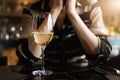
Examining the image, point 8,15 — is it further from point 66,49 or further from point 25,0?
point 66,49

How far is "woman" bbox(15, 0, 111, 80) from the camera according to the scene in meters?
1.15

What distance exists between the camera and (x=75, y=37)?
49.9 inches

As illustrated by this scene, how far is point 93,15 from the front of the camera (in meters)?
1.28

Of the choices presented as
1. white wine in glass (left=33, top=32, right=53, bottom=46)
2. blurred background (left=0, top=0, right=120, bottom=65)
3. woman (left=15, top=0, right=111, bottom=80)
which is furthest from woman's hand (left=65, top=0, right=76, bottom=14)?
blurred background (left=0, top=0, right=120, bottom=65)

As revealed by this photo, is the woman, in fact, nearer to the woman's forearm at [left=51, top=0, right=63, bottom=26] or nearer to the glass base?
the woman's forearm at [left=51, top=0, right=63, bottom=26]

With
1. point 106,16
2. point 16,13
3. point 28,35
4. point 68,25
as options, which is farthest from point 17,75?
point 106,16

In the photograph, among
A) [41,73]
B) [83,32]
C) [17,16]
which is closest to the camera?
[41,73]

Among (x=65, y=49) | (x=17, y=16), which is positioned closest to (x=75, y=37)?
(x=65, y=49)

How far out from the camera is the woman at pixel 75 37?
3.77ft

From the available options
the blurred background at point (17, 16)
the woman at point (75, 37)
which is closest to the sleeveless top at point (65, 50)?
the woman at point (75, 37)

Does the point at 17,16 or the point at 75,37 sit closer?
the point at 75,37

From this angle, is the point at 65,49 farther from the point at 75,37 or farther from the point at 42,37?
the point at 42,37

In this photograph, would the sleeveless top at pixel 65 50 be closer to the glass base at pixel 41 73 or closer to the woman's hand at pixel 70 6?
the woman's hand at pixel 70 6

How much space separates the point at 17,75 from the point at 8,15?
3.08m
